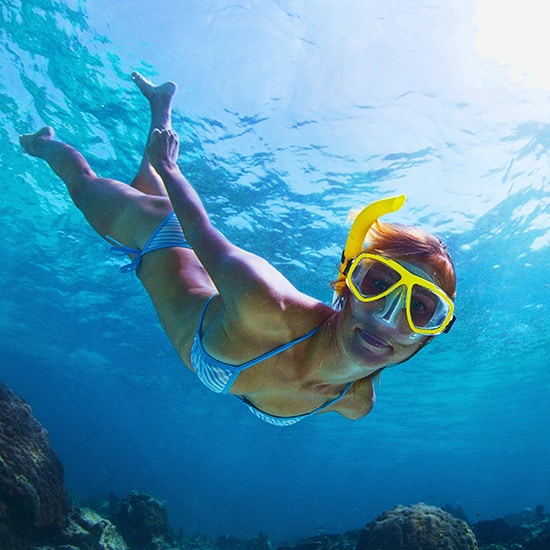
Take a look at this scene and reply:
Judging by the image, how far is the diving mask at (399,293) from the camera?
287 cm

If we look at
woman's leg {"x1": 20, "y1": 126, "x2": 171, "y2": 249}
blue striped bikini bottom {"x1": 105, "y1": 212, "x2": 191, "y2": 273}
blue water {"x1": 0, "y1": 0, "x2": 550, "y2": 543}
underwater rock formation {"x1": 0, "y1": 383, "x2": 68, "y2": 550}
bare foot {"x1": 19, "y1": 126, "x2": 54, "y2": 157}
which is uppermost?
blue water {"x1": 0, "y1": 0, "x2": 550, "y2": 543}

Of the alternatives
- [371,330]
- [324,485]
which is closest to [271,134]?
[371,330]

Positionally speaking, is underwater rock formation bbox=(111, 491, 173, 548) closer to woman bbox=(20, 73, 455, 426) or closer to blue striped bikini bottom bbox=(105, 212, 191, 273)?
woman bbox=(20, 73, 455, 426)

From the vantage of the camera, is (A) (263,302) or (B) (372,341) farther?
(A) (263,302)

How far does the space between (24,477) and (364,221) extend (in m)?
6.63

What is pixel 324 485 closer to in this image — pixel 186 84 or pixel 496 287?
pixel 496 287

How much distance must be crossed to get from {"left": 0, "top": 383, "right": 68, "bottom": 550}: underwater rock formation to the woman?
159 inches

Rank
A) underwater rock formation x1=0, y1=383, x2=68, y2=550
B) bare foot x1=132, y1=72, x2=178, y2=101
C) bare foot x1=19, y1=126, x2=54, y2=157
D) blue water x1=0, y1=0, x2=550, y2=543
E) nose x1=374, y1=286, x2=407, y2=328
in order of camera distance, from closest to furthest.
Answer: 1. nose x1=374, y1=286, x2=407, y2=328
2. bare foot x1=132, y1=72, x2=178, y2=101
3. bare foot x1=19, y1=126, x2=54, y2=157
4. underwater rock formation x1=0, y1=383, x2=68, y2=550
5. blue water x1=0, y1=0, x2=550, y2=543

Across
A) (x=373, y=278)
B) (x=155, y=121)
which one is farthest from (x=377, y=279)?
(x=155, y=121)

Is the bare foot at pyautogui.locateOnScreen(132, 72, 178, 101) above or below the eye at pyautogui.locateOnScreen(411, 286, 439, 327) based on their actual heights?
above

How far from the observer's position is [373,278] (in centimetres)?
299

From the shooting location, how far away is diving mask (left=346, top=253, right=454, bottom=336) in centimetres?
287

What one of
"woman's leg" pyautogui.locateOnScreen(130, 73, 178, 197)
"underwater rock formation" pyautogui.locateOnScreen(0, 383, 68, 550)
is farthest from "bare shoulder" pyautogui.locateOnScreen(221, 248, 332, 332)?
"underwater rock formation" pyautogui.locateOnScreen(0, 383, 68, 550)

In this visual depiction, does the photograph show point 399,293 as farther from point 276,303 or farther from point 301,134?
point 301,134
